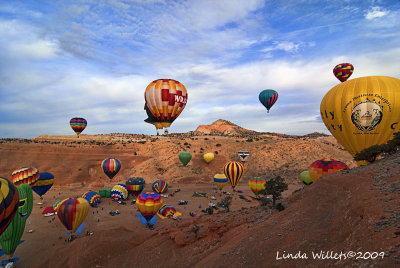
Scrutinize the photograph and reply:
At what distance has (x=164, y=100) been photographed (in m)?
37.7

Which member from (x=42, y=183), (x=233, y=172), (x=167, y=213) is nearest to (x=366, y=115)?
(x=233, y=172)

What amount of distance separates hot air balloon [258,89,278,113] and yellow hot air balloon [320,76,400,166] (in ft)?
109

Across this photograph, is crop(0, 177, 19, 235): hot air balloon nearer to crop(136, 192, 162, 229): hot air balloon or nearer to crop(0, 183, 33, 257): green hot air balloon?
crop(0, 183, 33, 257): green hot air balloon

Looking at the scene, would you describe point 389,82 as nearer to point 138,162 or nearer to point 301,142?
point 301,142

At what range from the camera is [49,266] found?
1539 centimetres

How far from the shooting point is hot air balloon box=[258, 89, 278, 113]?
176 feet

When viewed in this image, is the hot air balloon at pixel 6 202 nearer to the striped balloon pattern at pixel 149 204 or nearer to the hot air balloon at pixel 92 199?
the striped balloon pattern at pixel 149 204

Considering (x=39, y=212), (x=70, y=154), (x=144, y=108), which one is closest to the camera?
(x=39, y=212)

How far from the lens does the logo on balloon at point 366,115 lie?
1830 cm

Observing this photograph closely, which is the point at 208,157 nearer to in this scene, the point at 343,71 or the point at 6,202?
the point at 343,71

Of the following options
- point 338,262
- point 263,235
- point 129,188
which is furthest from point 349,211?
point 129,188

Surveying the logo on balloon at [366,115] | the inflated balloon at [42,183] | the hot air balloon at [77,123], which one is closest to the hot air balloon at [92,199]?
the inflated balloon at [42,183]

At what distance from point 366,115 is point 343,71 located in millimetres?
38984

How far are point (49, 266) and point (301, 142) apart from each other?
5931 centimetres
